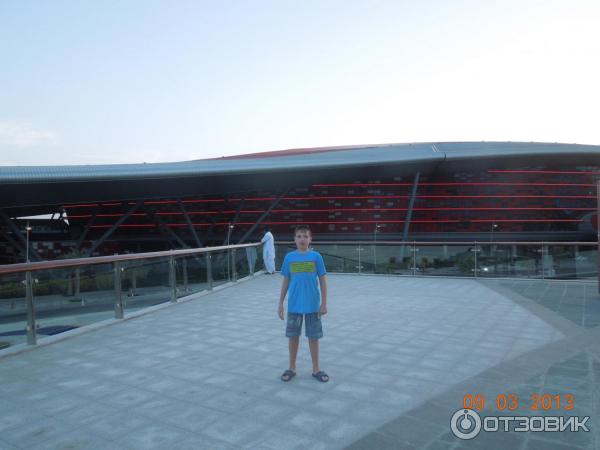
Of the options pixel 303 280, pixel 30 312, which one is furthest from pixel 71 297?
pixel 303 280

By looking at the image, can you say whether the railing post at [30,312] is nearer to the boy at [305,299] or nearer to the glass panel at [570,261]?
the boy at [305,299]

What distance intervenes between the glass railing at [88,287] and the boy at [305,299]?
3819 millimetres

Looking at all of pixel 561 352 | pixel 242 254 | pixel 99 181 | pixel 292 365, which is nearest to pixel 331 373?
pixel 292 365

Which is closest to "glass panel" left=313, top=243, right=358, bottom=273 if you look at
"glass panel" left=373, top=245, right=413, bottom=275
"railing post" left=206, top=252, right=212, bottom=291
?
"glass panel" left=373, top=245, right=413, bottom=275

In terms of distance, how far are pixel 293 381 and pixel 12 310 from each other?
3980 mm

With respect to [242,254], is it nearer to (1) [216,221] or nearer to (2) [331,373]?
(2) [331,373]

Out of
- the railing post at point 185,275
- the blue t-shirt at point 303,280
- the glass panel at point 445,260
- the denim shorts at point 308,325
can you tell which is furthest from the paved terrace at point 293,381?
the glass panel at point 445,260

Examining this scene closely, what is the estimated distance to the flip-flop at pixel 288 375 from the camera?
14.7ft

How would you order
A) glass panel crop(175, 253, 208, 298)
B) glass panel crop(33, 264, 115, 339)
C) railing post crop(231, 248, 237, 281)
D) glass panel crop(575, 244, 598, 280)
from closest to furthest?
glass panel crop(33, 264, 115, 339), glass panel crop(175, 253, 208, 298), glass panel crop(575, 244, 598, 280), railing post crop(231, 248, 237, 281)

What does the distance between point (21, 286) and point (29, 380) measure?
1729mm

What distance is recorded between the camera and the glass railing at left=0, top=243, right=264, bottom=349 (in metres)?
5.82

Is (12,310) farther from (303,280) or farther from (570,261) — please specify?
(570,261)

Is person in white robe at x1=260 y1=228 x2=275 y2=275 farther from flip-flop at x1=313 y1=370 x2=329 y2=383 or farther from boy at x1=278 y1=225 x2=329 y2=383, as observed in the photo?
flip-flop at x1=313 y1=370 x2=329 y2=383

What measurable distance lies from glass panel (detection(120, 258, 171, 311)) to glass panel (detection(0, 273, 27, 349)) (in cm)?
194
